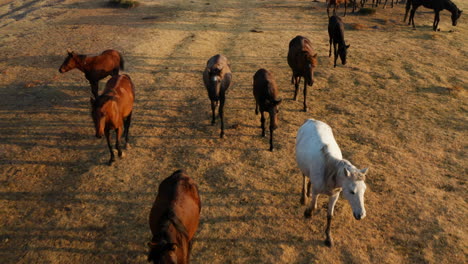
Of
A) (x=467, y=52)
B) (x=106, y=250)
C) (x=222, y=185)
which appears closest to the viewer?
(x=106, y=250)

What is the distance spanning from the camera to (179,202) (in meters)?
5.10

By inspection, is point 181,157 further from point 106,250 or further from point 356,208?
point 356,208

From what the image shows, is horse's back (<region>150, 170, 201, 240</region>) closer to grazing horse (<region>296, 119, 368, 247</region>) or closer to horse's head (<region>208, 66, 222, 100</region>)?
grazing horse (<region>296, 119, 368, 247</region>)

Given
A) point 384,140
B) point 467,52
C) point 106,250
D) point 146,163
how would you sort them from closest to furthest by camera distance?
point 106,250 → point 146,163 → point 384,140 → point 467,52

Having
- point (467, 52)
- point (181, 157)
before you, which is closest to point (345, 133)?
point (181, 157)

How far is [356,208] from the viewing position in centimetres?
515

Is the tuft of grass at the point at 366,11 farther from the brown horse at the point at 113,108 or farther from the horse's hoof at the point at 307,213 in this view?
the horse's hoof at the point at 307,213

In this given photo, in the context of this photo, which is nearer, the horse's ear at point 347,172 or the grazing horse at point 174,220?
the grazing horse at point 174,220

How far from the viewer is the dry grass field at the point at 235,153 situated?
250 inches

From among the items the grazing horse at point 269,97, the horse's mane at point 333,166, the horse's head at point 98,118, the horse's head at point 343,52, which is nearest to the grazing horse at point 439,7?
the horse's head at point 343,52

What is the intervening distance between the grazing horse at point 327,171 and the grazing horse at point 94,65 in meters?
8.08

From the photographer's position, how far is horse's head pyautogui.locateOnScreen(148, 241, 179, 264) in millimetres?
3732

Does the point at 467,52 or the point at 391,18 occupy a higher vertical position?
the point at 391,18

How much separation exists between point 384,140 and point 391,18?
17.2 m
